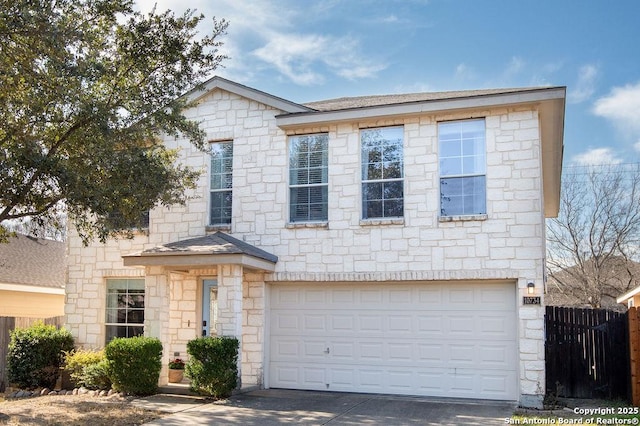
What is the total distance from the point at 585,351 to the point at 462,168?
446 centimetres

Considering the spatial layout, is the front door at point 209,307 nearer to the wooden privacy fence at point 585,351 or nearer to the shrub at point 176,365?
the shrub at point 176,365

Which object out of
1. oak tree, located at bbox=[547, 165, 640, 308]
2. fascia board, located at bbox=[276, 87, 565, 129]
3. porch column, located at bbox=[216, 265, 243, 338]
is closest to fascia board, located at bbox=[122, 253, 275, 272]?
porch column, located at bbox=[216, 265, 243, 338]

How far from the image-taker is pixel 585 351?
12.8 meters

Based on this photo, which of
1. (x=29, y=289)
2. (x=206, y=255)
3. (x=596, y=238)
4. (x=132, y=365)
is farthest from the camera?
(x=596, y=238)

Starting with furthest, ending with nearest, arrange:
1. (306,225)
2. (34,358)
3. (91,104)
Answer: (34,358), (306,225), (91,104)

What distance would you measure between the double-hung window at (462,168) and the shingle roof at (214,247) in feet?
12.7

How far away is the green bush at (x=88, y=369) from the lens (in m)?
13.2

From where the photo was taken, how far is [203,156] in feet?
47.9

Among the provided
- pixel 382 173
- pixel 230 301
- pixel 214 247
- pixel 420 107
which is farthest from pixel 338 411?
pixel 420 107

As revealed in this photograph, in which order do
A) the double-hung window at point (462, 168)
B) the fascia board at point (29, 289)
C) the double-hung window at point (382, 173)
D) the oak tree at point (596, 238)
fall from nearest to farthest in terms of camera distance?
the double-hung window at point (462, 168), the double-hung window at point (382, 173), the fascia board at point (29, 289), the oak tree at point (596, 238)

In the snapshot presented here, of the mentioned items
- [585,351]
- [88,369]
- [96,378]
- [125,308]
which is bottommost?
[96,378]

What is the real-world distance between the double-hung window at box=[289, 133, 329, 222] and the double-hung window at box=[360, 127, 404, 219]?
87cm

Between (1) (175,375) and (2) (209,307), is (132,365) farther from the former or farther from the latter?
(2) (209,307)

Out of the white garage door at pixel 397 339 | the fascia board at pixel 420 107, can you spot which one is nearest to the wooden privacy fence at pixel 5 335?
the white garage door at pixel 397 339
